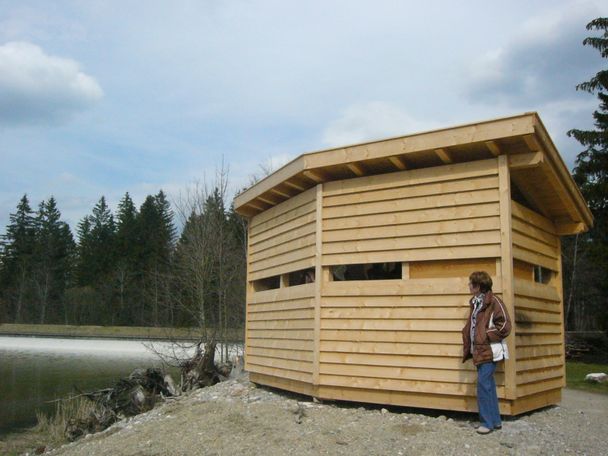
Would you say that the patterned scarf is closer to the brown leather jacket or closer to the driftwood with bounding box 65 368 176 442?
the brown leather jacket

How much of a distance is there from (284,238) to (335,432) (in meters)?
3.59

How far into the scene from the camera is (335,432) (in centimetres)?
677

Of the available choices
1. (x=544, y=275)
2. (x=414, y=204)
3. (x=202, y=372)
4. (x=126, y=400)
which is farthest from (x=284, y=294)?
(x=126, y=400)

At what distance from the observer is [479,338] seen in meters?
6.43

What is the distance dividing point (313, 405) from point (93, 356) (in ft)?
Result: 100

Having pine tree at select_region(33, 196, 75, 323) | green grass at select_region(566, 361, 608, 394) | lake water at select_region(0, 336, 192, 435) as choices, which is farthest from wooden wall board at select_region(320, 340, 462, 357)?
pine tree at select_region(33, 196, 75, 323)

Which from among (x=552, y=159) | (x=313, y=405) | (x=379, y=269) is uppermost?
(x=552, y=159)

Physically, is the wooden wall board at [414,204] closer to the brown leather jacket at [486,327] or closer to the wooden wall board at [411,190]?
the wooden wall board at [411,190]

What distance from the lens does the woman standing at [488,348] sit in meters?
6.39

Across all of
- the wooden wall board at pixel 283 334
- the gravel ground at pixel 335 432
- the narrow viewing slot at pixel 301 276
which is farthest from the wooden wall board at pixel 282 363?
the narrow viewing slot at pixel 301 276

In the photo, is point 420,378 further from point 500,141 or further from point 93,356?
point 93,356

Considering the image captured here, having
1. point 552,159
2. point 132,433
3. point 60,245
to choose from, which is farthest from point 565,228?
point 60,245

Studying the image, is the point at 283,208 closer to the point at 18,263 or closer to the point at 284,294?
the point at 284,294

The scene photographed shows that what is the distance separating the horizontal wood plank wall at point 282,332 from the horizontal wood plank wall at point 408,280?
1.39 ft
